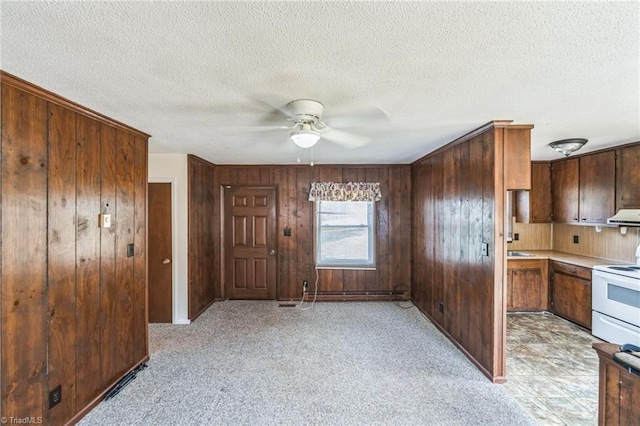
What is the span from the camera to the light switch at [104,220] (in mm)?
2348

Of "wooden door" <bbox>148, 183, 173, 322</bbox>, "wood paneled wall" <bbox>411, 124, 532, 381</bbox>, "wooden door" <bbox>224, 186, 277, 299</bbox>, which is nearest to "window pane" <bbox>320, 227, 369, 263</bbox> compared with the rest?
"wooden door" <bbox>224, 186, 277, 299</bbox>

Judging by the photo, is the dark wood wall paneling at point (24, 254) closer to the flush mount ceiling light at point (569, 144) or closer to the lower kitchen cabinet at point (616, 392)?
the lower kitchen cabinet at point (616, 392)

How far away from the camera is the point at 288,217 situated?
4.97 metres

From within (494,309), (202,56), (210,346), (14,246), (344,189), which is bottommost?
(210,346)

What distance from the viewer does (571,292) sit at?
3.89m

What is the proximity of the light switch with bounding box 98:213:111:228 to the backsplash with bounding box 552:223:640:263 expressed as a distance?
5952 millimetres

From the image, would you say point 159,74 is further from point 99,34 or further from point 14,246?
point 14,246

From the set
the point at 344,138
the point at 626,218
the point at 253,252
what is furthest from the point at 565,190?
the point at 253,252

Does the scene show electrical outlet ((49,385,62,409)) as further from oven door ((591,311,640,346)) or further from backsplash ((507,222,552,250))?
backsplash ((507,222,552,250))

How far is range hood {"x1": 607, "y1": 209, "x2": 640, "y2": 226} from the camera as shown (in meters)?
3.25

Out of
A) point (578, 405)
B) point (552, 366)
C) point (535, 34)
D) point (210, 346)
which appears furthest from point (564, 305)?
point (210, 346)

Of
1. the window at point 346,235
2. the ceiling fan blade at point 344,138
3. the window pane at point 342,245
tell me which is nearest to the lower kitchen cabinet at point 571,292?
the window at point 346,235

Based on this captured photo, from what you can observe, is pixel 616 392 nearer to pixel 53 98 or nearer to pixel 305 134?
pixel 305 134

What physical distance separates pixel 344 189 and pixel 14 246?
3.94 m
